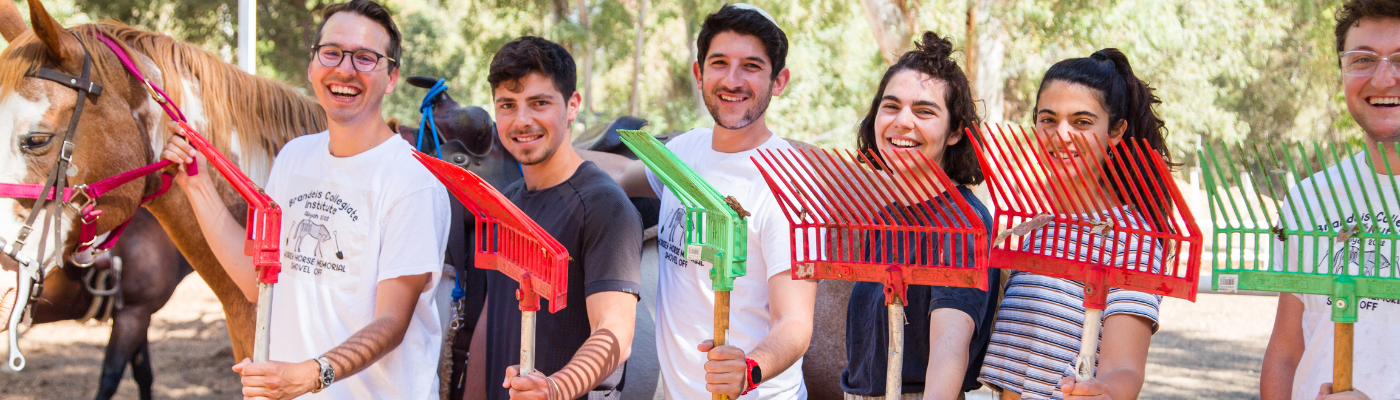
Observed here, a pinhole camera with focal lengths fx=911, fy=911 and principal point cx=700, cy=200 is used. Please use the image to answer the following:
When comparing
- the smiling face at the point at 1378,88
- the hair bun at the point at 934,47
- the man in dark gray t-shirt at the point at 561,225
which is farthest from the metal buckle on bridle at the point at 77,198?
the smiling face at the point at 1378,88

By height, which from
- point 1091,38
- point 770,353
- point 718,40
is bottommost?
point 770,353

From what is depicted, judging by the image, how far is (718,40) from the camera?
2.62m

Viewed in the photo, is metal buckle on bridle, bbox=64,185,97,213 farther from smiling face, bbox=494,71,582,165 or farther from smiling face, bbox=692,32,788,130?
smiling face, bbox=692,32,788,130

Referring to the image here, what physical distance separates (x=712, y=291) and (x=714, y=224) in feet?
1.87

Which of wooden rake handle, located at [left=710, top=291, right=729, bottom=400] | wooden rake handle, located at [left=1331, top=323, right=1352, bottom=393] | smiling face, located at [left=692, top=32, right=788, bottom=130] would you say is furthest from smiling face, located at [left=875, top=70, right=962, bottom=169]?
wooden rake handle, located at [left=1331, top=323, right=1352, bottom=393]

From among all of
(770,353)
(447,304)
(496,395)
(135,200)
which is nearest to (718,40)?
(770,353)

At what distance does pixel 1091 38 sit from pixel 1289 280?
10.5 meters

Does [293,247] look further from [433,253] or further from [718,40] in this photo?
[718,40]

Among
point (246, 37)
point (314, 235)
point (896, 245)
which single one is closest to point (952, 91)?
point (896, 245)

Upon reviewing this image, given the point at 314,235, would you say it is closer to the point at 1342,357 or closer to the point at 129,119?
the point at 129,119

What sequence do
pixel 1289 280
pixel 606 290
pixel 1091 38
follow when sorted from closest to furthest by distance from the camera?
pixel 1289 280, pixel 606 290, pixel 1091 38

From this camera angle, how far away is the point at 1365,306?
183 centimetres

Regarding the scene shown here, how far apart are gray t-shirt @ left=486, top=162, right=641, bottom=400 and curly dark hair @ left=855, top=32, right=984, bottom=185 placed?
70 cm

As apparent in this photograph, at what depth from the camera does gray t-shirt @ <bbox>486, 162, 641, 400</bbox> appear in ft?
7.46
